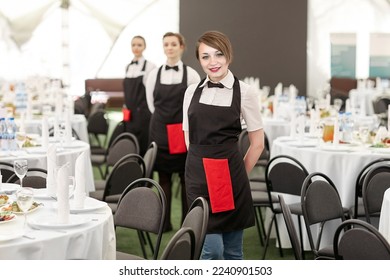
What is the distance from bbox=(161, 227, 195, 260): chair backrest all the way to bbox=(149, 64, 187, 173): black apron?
105 inches

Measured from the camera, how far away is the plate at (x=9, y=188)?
4055mm

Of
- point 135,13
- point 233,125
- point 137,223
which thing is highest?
point 135,13

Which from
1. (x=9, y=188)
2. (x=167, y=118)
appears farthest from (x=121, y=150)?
(x=9, y=188)

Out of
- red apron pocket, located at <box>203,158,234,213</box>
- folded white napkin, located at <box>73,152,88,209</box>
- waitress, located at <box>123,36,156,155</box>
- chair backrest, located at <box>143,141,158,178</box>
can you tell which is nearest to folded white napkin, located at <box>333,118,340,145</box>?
chair backrest, located at <box>143,141,158,178</box>

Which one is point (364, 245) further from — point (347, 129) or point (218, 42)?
point (347, 129)

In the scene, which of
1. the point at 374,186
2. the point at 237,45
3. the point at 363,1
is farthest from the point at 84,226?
the point at 363,1

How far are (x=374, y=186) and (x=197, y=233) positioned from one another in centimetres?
159

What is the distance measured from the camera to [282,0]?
43.1 feet

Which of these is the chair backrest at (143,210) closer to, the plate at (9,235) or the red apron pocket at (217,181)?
the red apron pocket at (217,181)

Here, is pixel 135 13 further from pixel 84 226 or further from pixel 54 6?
pixel 84 226

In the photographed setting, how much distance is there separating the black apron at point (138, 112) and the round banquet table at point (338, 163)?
6.79 feet

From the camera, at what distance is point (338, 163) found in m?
5.48

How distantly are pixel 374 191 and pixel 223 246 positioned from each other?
1144 millimetres

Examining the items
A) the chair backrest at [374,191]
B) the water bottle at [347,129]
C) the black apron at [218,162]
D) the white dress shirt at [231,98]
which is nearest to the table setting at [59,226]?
the black apron at [218,162]
